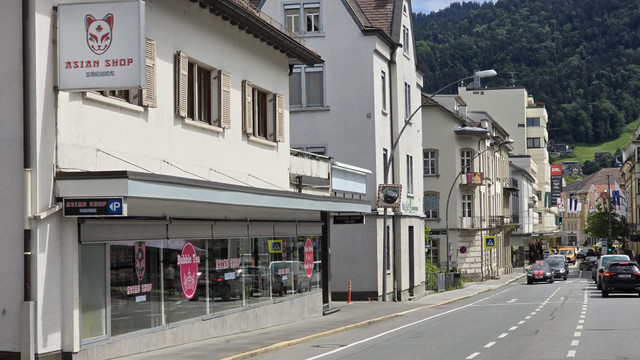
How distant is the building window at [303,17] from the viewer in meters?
37.9

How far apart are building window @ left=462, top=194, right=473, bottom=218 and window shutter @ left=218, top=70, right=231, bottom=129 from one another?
158 feet

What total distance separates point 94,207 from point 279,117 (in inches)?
476

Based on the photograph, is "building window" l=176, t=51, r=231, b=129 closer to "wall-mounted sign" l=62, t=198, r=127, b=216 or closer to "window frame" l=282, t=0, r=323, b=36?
"wall-mounted sign" l=62, t=198, r=127, b=216

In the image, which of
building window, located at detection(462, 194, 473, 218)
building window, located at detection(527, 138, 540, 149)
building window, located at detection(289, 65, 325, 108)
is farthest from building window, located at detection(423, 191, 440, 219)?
building window, located at detection(527, 138, 540, 149)

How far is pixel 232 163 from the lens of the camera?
875 inches

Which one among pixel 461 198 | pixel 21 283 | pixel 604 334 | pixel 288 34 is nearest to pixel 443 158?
pixel 461 198

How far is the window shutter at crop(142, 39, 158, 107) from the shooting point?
17.5 meters

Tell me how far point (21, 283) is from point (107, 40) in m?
4.12

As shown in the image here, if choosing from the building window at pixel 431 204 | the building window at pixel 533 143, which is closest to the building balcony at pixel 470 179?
the building window at pixel 431 204

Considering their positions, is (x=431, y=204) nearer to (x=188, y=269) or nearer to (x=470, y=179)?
(x=470, y=179)

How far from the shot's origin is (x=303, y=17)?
38.1 m

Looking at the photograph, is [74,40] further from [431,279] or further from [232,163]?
[431,279]

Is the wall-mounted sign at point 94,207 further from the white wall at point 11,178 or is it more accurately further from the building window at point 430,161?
the building window at point 430,161

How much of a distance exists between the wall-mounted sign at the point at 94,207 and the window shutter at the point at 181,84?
4850 millimetres
